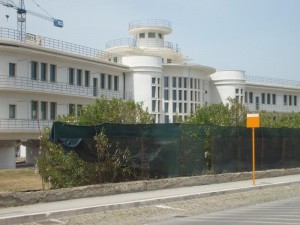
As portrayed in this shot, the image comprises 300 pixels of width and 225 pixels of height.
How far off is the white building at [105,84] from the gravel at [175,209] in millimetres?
28219

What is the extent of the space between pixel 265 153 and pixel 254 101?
48540 mm

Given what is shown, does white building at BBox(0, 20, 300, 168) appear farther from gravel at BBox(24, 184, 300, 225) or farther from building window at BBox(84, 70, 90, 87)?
gravel at BBox(24, 184, 300, 225)

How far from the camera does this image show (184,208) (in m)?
15.5

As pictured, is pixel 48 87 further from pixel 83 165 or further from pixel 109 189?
pixel 109 189


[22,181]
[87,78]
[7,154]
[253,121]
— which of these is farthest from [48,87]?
[253,121]

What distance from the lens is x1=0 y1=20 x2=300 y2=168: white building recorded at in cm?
4497

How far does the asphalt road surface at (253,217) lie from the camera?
12297mm

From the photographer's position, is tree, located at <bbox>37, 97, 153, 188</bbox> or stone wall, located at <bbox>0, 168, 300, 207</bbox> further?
tree, located at <bbox>37, 97, 153, 188</bbox>

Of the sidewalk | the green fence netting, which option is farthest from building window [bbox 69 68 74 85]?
the sidewalk

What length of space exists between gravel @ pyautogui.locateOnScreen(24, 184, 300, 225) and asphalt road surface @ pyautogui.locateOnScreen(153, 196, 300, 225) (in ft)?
2.05

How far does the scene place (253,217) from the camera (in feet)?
43.3

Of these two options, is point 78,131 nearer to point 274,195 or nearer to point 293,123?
point 274,195

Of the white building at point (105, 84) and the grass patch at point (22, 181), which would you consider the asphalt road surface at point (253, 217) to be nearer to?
the grass patch at point (22, 181)

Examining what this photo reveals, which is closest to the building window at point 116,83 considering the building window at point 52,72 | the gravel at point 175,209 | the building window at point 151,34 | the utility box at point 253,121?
the building window at point 52,72
